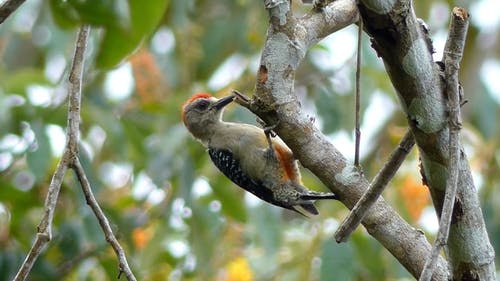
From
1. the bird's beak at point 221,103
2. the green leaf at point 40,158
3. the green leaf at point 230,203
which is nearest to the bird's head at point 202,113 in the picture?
the bird's beak at point 221,103

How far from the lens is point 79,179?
12.5 feet

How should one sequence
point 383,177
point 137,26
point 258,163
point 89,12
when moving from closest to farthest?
point 89,12, point 137,26, point 383,177, point 258,163

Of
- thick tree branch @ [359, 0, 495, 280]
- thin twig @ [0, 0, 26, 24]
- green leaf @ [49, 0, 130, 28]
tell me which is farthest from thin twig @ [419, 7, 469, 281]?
thin twig @ [0, 0, 26, 24]

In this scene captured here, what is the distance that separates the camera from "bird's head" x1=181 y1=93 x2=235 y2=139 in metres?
5.90

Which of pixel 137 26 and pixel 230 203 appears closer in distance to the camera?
pixel 137 26

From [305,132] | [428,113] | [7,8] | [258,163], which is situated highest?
[258,163]

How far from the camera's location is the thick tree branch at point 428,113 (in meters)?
3.24

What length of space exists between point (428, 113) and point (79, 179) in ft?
4.17

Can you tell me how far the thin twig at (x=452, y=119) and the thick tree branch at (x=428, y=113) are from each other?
3 centimetres

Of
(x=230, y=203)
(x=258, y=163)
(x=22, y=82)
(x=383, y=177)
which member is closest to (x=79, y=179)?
(x=383, y=177)

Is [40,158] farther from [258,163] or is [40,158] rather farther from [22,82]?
[258,163]

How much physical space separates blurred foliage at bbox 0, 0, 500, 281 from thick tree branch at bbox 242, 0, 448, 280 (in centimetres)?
163

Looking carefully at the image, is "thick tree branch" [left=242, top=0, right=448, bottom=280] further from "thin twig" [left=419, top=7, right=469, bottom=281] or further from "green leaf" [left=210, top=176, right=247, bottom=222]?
"green leaf" [left=210, top=176, right=247, bottom=222]

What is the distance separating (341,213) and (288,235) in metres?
0.76
